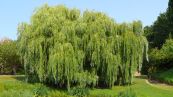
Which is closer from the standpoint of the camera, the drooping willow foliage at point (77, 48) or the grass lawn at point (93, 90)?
the grass lawn at point (93, 90)

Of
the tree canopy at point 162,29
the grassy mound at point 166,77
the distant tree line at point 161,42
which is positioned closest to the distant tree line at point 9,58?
the distant tree line at point 161,42

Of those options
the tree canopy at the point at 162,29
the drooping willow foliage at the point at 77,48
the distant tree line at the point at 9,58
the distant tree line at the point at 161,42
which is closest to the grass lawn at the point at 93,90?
the drooping willow foliage at the point at 77,48

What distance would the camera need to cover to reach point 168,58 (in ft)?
195

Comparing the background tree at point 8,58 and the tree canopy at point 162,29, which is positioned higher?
the tree canopy at point 162,29

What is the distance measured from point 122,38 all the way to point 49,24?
6.77 m

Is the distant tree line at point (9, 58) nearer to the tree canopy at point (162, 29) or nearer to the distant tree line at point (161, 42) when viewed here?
the distant tree line at point (161, 42)

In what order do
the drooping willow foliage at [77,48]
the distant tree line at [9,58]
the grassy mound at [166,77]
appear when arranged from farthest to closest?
the distant tree line at [9,58], the grassy mound at [166,77], the drooping willow foliage at [77,48]

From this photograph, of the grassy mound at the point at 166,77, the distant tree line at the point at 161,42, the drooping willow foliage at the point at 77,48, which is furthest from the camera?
the distant tree line at the point at 161,42

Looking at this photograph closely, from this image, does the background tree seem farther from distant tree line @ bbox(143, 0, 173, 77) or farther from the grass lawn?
distant tree line @ bbox(143, 0, 173, 77)

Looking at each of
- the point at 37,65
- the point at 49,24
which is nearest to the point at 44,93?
the point at 37,65

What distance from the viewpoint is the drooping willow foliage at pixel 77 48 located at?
4306 cm

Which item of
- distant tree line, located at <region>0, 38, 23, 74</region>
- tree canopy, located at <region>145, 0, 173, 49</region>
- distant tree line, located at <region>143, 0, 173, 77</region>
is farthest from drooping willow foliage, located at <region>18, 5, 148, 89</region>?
tree canopy, located at <region>145, 0, 173, 49</region>

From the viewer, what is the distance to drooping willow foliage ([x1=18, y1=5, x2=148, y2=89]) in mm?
43062

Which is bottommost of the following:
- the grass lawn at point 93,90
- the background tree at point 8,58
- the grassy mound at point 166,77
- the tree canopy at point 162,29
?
the grass lawn at point 93,90
